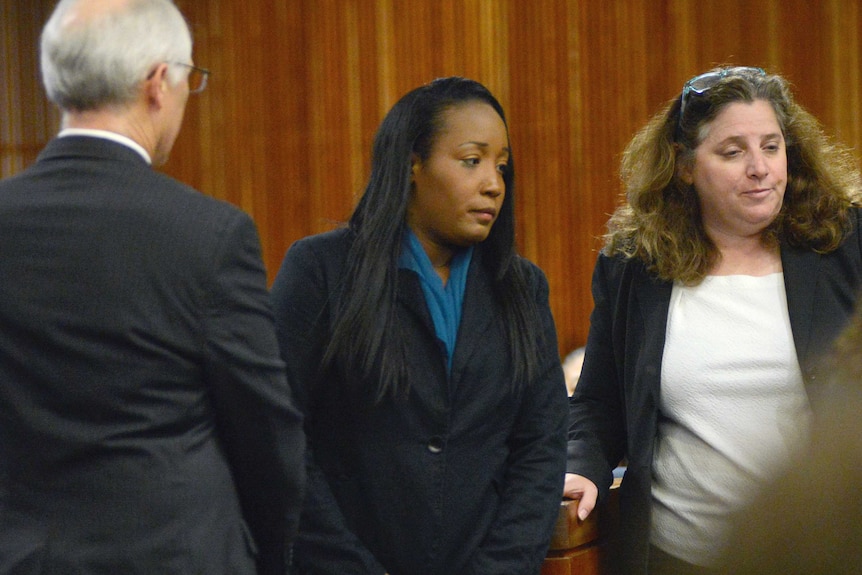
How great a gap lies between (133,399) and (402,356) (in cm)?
52

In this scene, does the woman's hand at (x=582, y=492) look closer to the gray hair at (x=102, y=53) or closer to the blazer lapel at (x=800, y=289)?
the blazer lapel at (x=800, y=289)

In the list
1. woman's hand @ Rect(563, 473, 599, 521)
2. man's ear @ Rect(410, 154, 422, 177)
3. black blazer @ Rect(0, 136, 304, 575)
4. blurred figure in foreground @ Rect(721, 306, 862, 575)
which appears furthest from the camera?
woman's hand @ Rect(563, 473, 599, 521)

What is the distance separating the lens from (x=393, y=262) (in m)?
1.94

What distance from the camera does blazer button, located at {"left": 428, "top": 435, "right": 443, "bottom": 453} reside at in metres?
1.89

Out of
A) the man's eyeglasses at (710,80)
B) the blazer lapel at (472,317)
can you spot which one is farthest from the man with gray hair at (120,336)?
the man's eyeglasses at (710,80)

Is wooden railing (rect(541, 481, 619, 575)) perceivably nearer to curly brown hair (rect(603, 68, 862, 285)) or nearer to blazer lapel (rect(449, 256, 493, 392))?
blazer lapel (rect(449, 256, 493, 392))

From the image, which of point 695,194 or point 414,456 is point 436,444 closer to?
point 414,456

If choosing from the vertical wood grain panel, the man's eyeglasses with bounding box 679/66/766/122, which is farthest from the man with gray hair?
the vertical wood grain panel

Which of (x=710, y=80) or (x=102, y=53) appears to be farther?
(x=710, y=80)

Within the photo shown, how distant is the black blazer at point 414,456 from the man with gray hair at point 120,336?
0.26m

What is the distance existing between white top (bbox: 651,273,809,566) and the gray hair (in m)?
1.14

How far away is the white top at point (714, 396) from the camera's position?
2074 millimetres

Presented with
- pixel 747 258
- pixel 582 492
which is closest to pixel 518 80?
pixel 747 258

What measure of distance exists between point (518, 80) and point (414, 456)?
10.0ft
